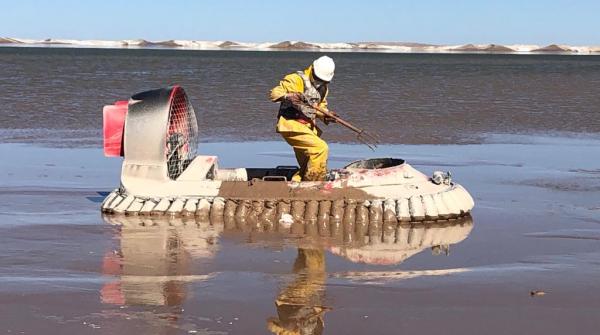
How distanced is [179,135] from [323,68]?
1341 mm

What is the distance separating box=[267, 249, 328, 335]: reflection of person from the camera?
5.15 meters

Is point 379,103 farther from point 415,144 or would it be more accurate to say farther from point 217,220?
point 217,220

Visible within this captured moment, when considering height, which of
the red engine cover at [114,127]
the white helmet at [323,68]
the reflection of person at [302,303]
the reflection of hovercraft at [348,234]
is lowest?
the reflection of hovercraft at [348,234]

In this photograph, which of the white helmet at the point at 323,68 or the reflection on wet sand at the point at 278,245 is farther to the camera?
the white helmet at the point at 323,68

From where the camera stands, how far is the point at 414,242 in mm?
7402

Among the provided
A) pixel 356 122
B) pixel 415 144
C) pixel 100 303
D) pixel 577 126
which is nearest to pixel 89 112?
pixel 356 122

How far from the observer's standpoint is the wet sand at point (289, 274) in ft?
17.2

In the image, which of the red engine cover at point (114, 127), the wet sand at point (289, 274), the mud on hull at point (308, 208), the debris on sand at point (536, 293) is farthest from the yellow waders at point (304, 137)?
the debris on sand at point (536, 293)

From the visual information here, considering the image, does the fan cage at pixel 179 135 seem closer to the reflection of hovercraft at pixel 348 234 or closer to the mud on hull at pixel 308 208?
the mud on hull at pixel 308 208

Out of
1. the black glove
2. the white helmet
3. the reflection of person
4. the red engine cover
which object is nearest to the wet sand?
the reflection of person

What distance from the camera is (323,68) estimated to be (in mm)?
8328

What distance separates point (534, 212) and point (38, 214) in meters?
3.87

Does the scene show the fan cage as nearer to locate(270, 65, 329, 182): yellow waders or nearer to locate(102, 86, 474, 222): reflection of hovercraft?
locate(102, 86, 474, 222): reflection of hovercraft

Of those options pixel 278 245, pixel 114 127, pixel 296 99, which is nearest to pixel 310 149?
→ pixel 296 99
